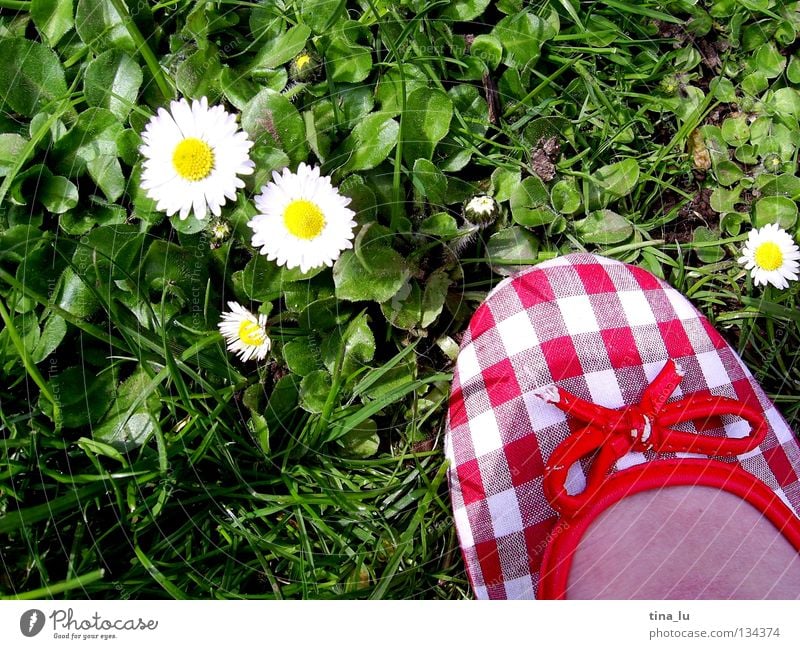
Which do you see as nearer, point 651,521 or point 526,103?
point 651,521

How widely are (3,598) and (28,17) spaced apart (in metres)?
0.54

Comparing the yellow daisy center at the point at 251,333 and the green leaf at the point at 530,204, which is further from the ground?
the green leaf at the point at 530,204

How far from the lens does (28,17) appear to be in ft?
2.30

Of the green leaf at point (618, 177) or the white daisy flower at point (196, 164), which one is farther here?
the green leaf at point (618, 177)

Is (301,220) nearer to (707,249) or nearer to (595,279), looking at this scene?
(595,279)

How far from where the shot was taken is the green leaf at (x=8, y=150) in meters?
0.66

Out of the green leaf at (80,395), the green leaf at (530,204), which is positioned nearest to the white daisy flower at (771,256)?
the green leaf at (530,204)

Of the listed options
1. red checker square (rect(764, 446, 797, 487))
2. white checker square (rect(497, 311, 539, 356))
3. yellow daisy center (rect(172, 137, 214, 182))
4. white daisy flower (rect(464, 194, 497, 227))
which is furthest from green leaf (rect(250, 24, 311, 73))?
red checker square (rect(764, 446, 797, 487))

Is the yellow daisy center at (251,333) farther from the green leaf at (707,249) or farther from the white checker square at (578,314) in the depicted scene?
the green leaf at (707,249)

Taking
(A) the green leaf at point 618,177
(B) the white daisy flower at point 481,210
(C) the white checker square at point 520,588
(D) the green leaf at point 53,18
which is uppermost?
(D) the green leaf at point 53,18

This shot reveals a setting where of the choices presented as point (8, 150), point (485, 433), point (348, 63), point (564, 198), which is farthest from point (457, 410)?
point (8, 150)

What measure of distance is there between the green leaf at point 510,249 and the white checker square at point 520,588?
0.29 m
